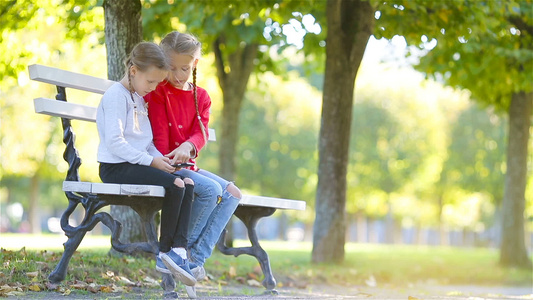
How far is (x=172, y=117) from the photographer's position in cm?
544

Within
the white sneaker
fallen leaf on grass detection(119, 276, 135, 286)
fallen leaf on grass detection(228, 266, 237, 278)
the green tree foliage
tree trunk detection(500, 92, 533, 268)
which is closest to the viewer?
the white sneaker

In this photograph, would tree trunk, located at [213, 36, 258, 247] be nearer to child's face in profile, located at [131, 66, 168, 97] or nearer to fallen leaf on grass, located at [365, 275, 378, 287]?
fallen leaf on grass, located at [365, 275, 378, 287]

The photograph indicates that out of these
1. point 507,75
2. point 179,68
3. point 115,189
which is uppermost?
point 507,75

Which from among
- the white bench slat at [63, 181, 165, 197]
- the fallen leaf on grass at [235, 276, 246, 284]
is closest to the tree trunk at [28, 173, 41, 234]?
the fallen leaf on grass at [235, 276, 246, 284]

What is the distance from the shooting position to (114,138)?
4957mm

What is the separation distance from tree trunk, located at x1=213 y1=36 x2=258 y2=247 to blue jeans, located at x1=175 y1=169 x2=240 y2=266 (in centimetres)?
760

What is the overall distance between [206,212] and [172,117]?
0.74 meters

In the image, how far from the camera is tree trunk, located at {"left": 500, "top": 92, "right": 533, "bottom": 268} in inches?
511

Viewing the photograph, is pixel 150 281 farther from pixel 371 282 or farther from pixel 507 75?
pixel 507 75

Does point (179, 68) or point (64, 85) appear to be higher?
point (179, 68)

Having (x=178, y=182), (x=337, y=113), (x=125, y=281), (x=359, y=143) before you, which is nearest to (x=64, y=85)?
(x=178, y=182)

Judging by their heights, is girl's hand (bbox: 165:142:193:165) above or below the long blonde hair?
below

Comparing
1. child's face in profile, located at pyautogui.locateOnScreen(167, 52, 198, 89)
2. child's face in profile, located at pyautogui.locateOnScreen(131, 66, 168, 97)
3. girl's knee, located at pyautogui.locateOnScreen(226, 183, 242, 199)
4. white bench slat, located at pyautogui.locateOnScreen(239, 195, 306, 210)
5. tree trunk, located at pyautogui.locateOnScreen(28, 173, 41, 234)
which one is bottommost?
tree trunk, located at pyautogui.locateOnScreen(28, 173, 41, 234)

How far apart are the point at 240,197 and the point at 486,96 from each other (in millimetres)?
10042
